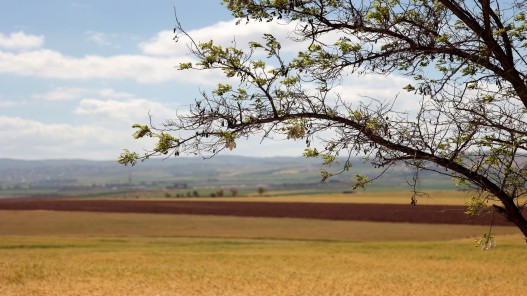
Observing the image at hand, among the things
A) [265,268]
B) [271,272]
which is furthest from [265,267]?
[271,272]

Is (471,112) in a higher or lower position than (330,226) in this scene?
higher

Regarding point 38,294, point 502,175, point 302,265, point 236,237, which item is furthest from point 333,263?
point 236,237

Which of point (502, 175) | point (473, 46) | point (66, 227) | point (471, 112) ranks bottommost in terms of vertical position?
point (66, 227)

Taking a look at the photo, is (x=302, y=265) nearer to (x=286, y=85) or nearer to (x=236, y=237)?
(x=286, y=85)

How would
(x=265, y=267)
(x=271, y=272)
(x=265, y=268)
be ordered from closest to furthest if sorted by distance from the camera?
(x=271, y=272), (x=265, y=268), (x=265, y=267)

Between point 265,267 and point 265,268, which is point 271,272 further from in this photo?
point 265,267

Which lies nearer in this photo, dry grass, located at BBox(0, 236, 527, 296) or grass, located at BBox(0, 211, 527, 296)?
dry grass, located at BBox(0, 236, 527, 296)

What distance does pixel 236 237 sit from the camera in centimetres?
6281

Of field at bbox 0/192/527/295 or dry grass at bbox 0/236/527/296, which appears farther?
field at bbox 0/192/527/295

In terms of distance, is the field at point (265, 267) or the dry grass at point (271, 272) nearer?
the dry grass at point (271, 272)

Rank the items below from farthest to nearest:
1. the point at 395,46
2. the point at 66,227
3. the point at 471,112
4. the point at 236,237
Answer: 1. the point at 66,227
2. the point at 236,237
3. the point at 395,46
4. the point at 471,112

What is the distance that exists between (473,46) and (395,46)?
5.69 ft

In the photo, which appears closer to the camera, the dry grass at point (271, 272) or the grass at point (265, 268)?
the dry grass at point (271, 272)

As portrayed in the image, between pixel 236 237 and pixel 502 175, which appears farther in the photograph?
pixel 236 237
